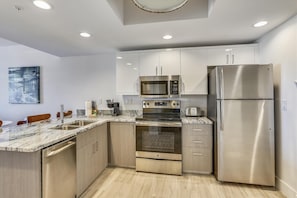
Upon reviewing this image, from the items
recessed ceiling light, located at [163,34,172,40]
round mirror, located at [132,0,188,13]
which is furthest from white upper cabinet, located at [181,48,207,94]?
round mirror, located at [132,0,188,13]

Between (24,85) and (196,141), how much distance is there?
4.25 m

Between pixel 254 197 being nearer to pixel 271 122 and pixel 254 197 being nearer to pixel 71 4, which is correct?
pixel 271 122

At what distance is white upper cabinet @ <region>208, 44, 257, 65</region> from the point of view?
279 cm

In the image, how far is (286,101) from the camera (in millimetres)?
2107

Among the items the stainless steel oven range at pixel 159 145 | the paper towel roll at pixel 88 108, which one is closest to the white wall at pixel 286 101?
the stainless steel oven range at pixel 159 145

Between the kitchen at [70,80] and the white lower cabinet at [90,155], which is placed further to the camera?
the kitchen at [70,80]

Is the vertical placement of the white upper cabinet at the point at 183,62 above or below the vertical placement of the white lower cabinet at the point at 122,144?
above

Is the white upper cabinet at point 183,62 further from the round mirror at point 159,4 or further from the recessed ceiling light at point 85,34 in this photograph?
the round mirror at point 159,4

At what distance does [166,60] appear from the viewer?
3051 millimetres

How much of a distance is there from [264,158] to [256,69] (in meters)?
1.28

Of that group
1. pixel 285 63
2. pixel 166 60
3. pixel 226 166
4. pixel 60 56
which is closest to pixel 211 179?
pixel 226 166

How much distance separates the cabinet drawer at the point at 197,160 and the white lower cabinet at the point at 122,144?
928 millimetres

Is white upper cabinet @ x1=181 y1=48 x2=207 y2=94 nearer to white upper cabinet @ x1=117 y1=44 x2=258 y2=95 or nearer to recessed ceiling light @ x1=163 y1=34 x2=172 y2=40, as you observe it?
white upper cabinet @ x1=117 y1=44 x2=258 y2=95

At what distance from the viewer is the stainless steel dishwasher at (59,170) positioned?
5.03ft
